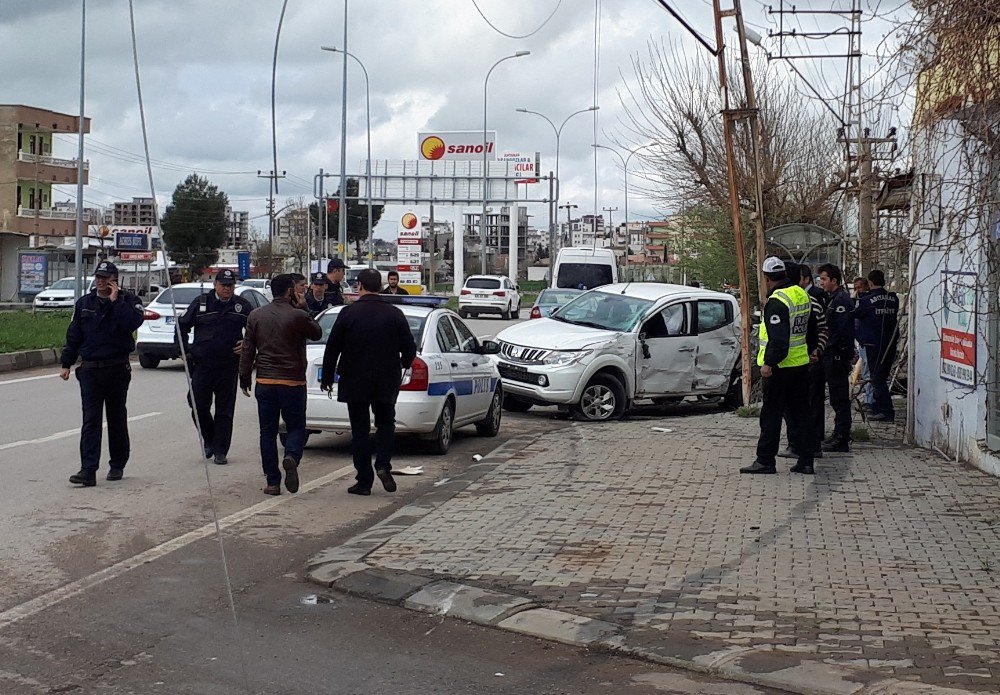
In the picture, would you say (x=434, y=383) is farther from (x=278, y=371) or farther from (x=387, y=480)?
(x=278, y=371)

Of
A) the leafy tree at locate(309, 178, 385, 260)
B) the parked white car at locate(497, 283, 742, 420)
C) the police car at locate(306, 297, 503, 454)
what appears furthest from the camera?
the leafy tree at locate(309, 178, 385, 260)

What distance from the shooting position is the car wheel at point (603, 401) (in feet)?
51.2

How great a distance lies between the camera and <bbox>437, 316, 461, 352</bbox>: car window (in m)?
12.6

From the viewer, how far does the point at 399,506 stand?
31.9 feet

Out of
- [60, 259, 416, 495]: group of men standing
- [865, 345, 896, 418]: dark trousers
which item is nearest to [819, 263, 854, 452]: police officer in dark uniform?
[865, 345, 896, 418]: dark trousers

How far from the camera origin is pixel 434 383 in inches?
475

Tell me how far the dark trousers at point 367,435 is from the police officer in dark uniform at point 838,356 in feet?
15.5

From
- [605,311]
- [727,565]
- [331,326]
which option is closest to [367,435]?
[331,326]

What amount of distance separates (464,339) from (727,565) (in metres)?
6.46

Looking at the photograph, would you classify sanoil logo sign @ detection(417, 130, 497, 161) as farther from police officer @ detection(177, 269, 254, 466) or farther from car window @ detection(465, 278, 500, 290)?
police officer @ detection(177, 269, 254, 466)

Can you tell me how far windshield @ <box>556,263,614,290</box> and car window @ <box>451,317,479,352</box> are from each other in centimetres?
2558

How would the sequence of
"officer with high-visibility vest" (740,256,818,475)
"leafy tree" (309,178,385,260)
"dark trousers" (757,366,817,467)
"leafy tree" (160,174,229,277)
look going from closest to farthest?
"officer with high-visibility vest" (740,256,818,475) < "dark trousers" (757,366,817,467) < "leafy tree" (160,174,229,277) < "leafy tree" (309,178,385,260)

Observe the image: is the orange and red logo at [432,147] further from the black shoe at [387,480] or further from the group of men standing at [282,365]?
the black shoe at [387,480]

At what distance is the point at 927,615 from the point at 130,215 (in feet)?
538
